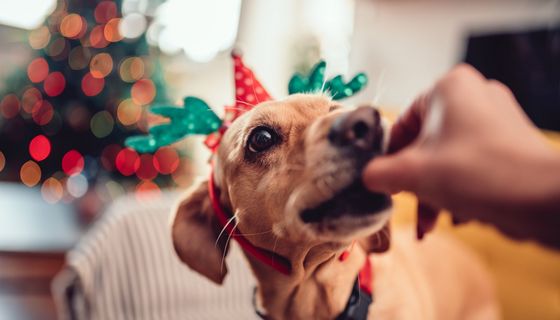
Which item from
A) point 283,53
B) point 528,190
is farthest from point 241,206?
point 283,53

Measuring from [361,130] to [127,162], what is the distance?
2799 millimetres

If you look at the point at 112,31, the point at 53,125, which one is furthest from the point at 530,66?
the point at 53,125

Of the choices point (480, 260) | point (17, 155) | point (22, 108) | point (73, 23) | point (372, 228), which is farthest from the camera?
point (17, 155)

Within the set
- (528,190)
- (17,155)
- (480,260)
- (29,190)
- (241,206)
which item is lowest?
(29,190)

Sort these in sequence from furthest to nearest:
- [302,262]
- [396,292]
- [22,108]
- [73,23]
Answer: [22,108], [73,23], [396,292], [302,262]

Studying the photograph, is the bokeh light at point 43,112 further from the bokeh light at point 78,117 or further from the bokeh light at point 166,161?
the bokeh light at point 166,161

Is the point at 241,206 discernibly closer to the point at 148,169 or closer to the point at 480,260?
the point at 480,260

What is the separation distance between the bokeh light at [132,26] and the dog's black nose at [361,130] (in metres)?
2.79

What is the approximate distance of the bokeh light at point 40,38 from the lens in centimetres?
295

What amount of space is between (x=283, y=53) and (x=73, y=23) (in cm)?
231

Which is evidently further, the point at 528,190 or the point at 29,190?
the point at 29,190

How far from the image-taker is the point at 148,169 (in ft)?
10.5

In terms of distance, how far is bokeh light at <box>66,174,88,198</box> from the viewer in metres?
3.27

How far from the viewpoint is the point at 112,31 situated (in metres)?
2.98
